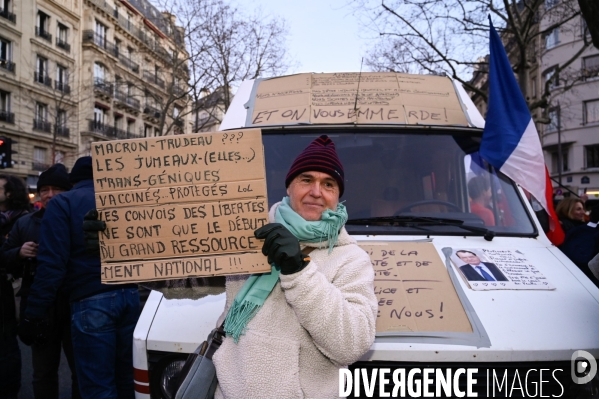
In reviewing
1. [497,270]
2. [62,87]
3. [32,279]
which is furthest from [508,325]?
[62,87]

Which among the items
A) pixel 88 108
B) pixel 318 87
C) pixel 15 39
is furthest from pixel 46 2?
pixel 318 87

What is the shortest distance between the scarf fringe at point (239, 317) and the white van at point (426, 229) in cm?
38

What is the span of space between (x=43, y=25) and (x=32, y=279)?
40388 mm

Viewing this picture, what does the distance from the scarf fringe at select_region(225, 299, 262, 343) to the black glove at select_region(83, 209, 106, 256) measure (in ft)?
2.35

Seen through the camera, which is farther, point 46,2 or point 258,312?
point 46,2

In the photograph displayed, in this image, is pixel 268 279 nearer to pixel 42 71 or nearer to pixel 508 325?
pixel 508 325

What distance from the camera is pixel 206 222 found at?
7.12ft

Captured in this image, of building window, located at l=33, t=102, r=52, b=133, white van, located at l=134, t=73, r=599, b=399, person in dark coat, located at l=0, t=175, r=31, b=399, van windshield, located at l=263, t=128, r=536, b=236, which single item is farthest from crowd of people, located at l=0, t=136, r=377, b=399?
building window, located at l=33, t=102, r=52, b=133

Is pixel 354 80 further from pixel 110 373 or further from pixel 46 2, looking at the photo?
pixel 46 2

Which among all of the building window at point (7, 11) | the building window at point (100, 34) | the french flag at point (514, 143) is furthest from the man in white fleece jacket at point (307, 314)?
the building window at point (100, 34)

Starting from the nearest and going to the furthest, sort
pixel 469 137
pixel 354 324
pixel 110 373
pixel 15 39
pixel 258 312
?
pixel 354 324
pixel 258 312
pixel 110 373
pixel 469 137
pixel 15 39

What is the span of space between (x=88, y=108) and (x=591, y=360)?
44.9 meters

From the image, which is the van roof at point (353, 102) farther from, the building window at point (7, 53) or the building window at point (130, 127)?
the building window at point (130, 127)

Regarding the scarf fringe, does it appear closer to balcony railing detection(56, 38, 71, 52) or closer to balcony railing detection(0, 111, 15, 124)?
balcony railing detection(0, 111, 15, 124)
